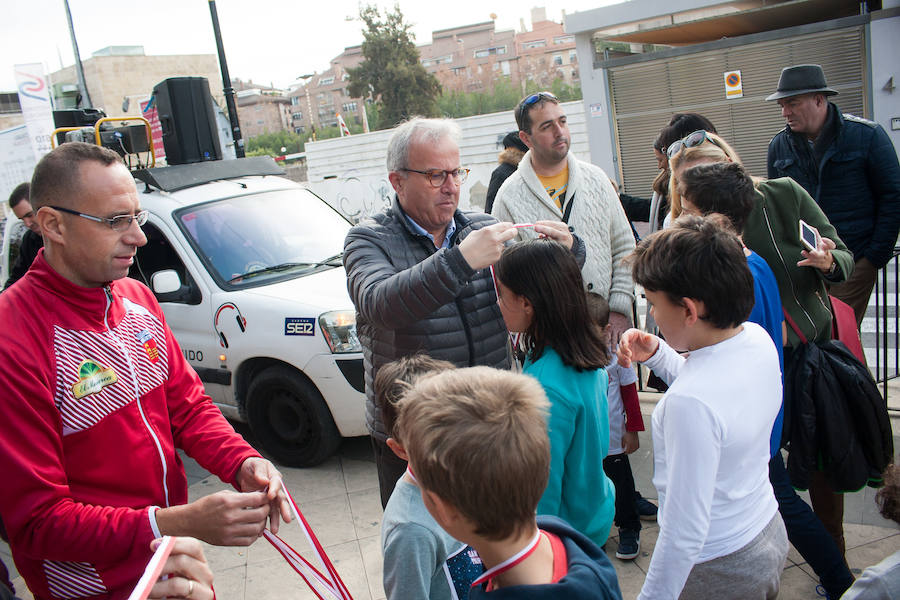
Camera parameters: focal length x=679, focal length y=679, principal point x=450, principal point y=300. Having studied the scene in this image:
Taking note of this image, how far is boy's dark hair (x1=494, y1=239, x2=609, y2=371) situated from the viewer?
233 centimetres

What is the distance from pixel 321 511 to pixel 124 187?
9.81 feet

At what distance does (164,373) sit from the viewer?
2.30 m

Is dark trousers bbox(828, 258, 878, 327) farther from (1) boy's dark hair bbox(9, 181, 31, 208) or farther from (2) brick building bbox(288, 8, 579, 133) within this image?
(2) brick building bbox(288, 8, 579, 133)

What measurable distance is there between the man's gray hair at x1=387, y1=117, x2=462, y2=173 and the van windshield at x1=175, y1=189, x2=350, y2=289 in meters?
2.87

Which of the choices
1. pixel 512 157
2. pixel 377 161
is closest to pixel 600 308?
pixel 512 157

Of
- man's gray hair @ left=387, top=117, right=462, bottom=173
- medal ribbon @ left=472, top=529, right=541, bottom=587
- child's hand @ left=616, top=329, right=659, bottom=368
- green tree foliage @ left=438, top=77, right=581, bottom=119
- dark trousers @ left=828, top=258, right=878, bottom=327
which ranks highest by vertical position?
green tree foliage @ left=438, top=77, right=581, bottom=119

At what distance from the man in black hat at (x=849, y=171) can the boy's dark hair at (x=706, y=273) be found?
3004 mm

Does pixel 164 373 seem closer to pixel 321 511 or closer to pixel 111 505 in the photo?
pixel 111 505

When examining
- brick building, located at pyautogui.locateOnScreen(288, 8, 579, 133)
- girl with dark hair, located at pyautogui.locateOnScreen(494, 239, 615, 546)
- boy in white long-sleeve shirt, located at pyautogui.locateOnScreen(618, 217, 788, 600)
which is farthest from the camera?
brick building, located at pyautogui.locateOnScreen(288, 8, 579, 133)

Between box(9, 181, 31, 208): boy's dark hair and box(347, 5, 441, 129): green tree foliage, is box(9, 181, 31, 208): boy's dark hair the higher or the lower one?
the lower one

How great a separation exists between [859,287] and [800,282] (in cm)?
205

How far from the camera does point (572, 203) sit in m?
3.80

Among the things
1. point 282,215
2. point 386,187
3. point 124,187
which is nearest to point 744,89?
point 386,187

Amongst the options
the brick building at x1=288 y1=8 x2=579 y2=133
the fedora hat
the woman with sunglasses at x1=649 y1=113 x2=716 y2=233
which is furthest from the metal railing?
the brick building at x1=288 y1=8 x2=579 y2=133
